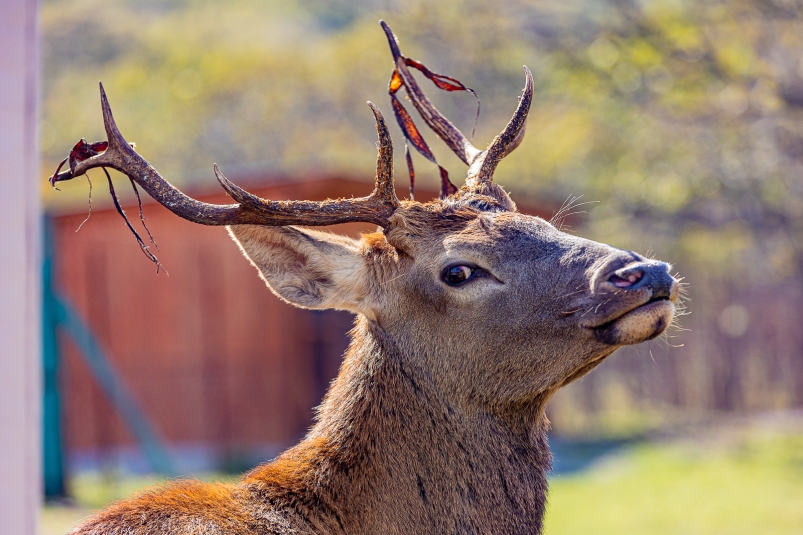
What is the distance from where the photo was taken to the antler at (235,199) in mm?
3721

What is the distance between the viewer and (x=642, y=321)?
363cm

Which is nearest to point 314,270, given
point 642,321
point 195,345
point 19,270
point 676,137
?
point 642,321

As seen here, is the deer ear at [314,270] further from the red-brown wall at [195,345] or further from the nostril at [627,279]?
the red-brown wall at [195,345]

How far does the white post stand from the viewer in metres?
4.85

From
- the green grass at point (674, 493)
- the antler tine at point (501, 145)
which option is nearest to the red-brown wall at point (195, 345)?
the green grass at point (674, 493)

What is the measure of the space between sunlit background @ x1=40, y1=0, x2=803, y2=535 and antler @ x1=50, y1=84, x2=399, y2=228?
5821mm

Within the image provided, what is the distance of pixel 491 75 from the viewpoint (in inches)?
835

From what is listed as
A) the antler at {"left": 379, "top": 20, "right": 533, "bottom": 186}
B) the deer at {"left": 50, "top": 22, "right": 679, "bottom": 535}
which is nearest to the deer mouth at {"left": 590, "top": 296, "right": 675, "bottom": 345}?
the deer at {"left": 50, "top": 22, "right": 679, "bottom": 535}

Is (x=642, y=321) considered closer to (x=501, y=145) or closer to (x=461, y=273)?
(x=461, y=273)

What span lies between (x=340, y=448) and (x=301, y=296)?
745 mm

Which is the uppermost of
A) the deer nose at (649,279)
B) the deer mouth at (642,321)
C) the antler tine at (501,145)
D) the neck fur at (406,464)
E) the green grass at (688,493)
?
the antler tine at (501,145)

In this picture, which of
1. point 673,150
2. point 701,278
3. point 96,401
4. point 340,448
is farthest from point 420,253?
point 701,278

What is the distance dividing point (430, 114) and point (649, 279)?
1.86m

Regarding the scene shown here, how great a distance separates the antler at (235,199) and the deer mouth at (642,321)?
1.10 meters
